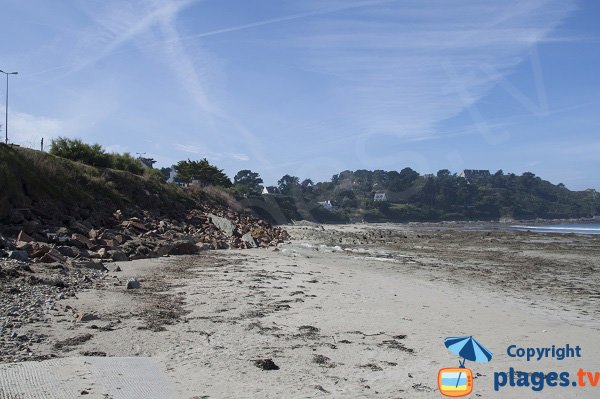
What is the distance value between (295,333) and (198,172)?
4821cm

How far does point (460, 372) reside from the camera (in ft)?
14.0

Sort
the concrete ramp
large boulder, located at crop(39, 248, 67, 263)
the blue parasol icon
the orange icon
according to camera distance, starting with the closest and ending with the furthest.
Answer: the concrete ramp → the orange icon → the blue parasol icon → large boulder, located at crop(39, 248, 67, 263)

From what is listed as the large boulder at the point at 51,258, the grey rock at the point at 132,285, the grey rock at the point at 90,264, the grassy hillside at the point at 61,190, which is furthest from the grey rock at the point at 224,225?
the grey rock at the point at 132,285

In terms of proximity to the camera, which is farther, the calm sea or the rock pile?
the calm sea

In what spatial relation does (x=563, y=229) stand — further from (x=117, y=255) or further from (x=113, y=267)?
A: (x=113, y=267)

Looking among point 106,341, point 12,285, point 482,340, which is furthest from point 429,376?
point 12,285

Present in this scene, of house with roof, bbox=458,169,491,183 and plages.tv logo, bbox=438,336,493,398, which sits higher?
house with roof, bbox=458,169,491,183

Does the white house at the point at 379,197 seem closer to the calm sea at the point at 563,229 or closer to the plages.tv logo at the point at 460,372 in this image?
the calm sea at the point at 563,229

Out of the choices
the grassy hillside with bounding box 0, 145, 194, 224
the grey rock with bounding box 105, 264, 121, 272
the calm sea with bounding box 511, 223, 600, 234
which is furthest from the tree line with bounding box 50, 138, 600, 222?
the grey rock with bounding box 105, 264, 121, 272

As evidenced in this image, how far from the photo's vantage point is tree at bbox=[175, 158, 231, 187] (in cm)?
5194

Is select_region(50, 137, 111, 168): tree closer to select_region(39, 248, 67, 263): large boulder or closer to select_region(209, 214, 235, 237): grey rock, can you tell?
select_region(209, 214, 235, 237): grey rock

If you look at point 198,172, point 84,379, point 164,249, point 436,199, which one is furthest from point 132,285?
point 436,199

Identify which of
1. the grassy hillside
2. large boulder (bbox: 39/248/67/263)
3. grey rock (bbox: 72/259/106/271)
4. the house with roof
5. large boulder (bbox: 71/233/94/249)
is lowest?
grey rock (bbox: 72/259/106/271)

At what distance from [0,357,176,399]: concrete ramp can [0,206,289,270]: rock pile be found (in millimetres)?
5592
